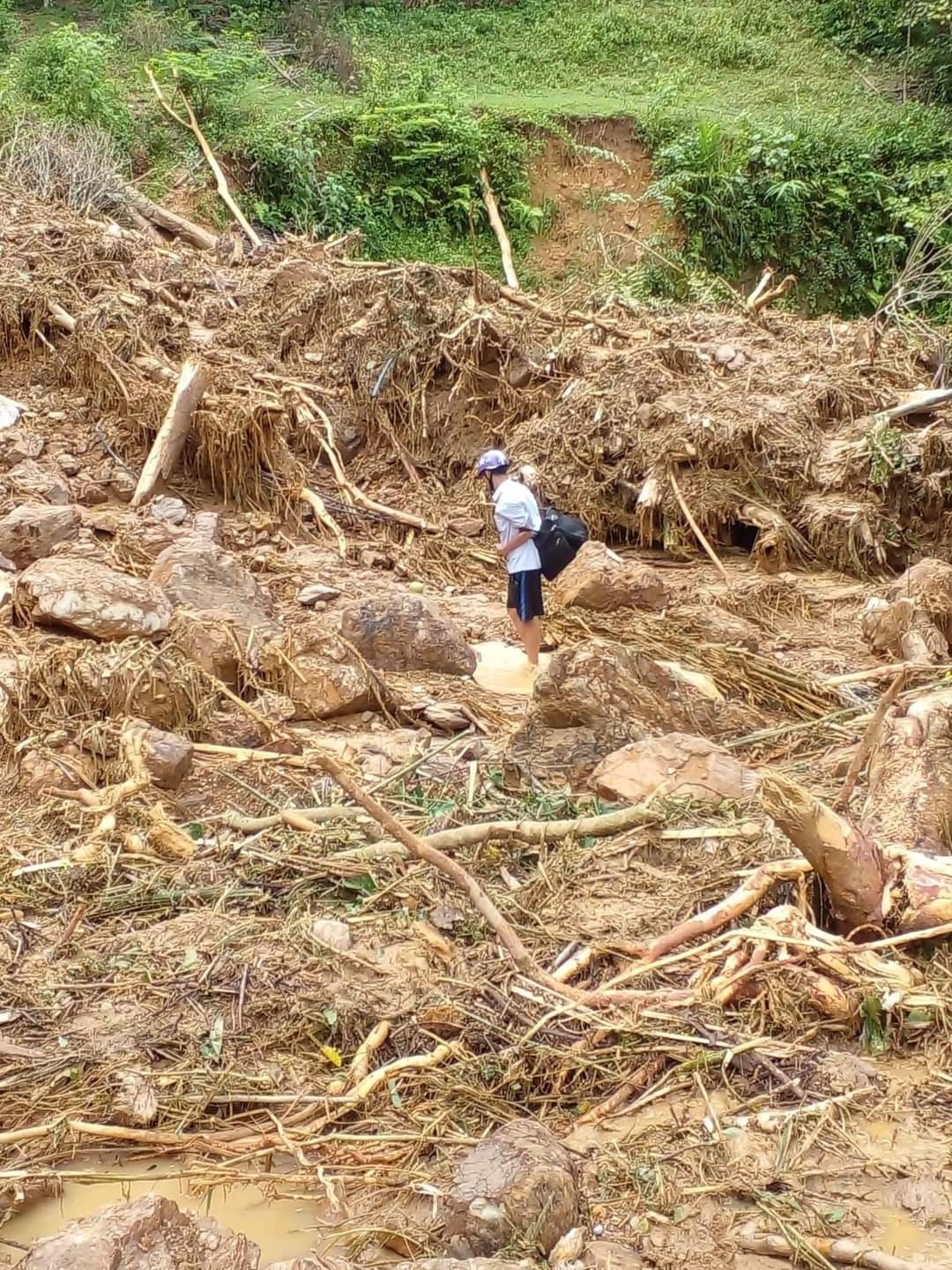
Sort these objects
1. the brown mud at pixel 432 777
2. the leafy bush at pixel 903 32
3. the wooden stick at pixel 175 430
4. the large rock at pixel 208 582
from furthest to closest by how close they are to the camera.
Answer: the leafy bush at pixel 903 32, the wooden stick at pixel 175 430, the large rock at pixel 208 582, the brown mud at pixel 432 777

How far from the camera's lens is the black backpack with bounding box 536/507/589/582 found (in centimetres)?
715

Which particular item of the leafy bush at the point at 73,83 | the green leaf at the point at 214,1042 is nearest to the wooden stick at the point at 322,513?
the green leaf at the point at 214,1042

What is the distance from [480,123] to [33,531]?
38.7 ft

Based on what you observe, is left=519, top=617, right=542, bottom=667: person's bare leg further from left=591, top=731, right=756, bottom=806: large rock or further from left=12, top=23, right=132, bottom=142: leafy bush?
left=12, top=23, right=132, bottom=142: leafy bush

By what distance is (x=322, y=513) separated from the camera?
9594 mm

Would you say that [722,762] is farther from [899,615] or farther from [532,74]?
[532,74]

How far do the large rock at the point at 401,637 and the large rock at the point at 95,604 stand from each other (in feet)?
3.26

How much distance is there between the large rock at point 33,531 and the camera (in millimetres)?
7641

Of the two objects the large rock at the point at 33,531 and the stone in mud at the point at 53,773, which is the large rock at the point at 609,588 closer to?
the large rock at the point at 33,531

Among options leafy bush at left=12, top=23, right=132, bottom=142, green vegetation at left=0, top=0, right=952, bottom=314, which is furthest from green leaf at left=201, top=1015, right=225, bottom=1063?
leafy bush at left=12, top=23, right=132, bottom=142

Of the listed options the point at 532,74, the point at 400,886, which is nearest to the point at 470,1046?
the point at 400,886

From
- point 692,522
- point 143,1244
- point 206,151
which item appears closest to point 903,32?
point 206,151

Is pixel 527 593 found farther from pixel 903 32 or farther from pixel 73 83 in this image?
pixel 903 32

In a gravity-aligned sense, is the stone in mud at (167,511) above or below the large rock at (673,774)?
below
